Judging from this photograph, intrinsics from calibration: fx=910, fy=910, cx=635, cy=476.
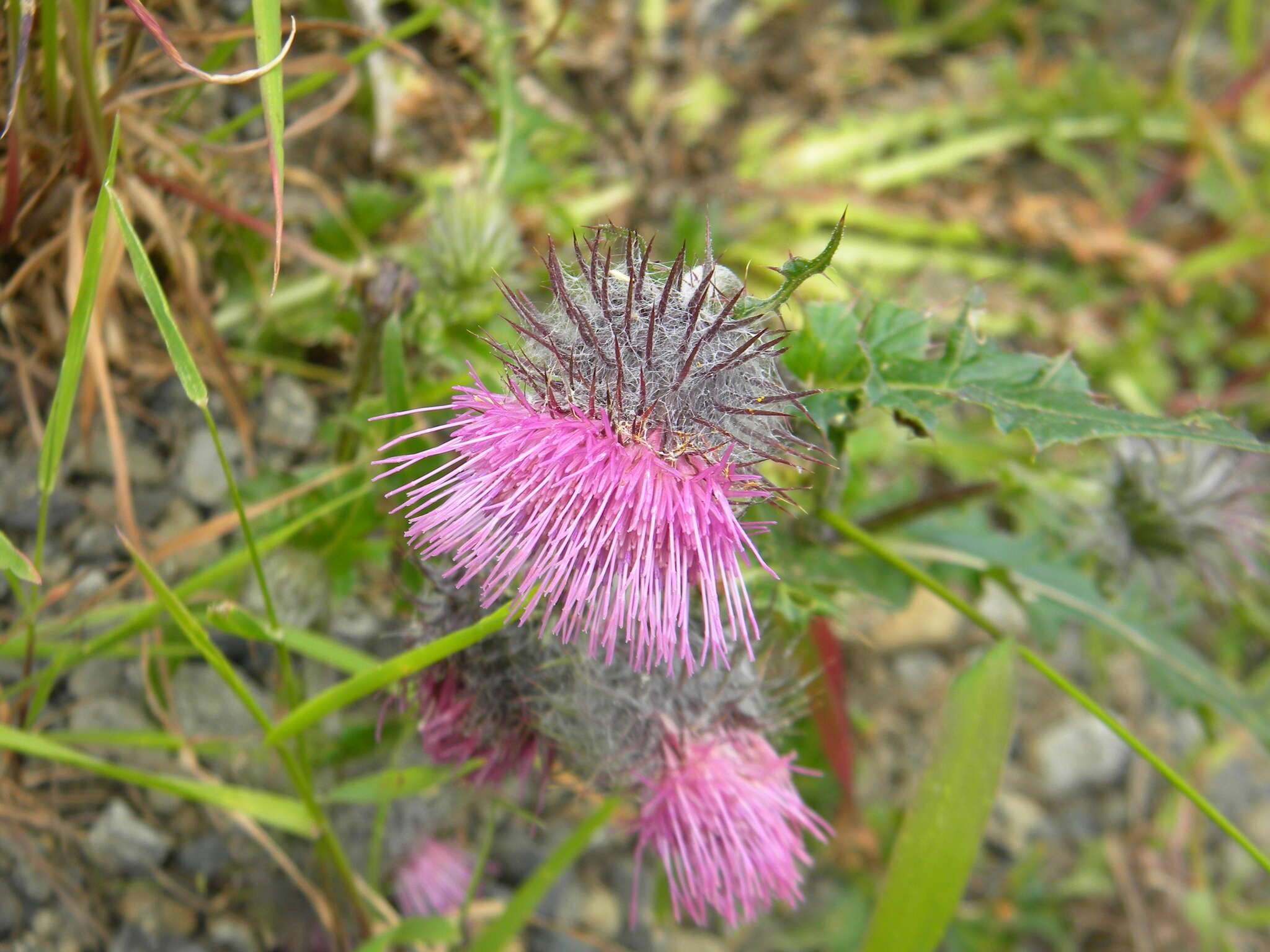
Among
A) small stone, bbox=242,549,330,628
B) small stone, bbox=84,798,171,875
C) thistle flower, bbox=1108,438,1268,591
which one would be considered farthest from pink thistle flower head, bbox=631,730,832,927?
thistle flower, bbox=1108,438,1268,591

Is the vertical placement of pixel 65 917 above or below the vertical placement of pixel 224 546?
below

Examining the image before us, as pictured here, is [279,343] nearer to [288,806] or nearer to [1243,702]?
[288,806]

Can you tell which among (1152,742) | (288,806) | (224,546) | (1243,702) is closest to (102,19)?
(224,546)

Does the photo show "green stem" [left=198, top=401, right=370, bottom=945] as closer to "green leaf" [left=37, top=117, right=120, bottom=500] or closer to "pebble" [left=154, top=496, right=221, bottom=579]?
"green leaf" [left=37, top=117, right=120, bottom=500]

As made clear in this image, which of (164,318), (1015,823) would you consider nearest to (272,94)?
(164,318)

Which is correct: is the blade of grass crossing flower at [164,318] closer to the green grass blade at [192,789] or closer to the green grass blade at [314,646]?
the green grass blade at [314,646]

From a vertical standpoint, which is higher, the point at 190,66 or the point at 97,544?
the point at 190,66

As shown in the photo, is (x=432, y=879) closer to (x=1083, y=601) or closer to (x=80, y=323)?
(x=80, y=323)
